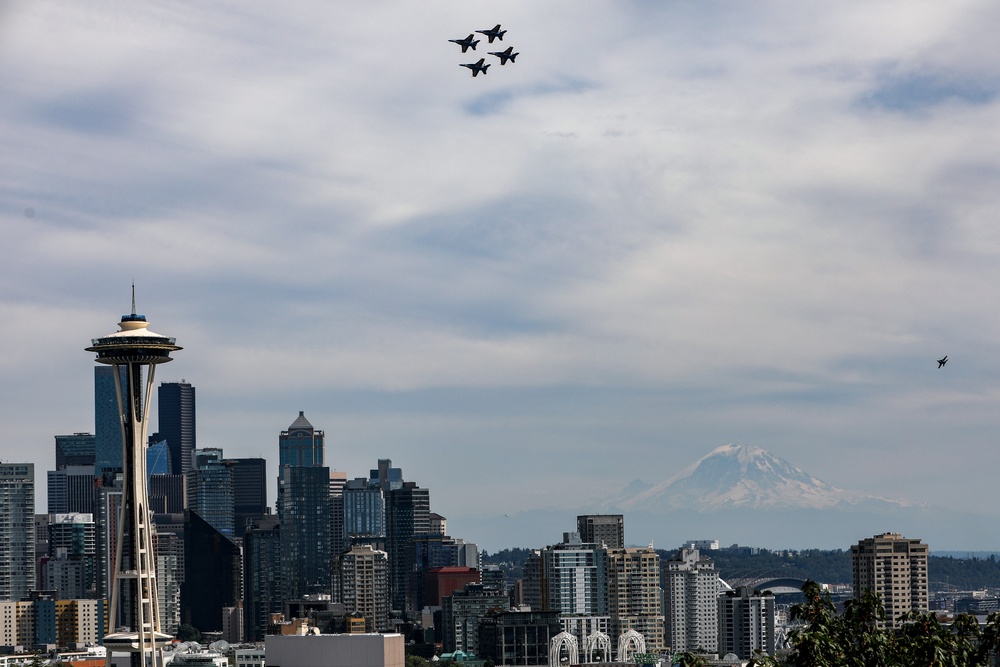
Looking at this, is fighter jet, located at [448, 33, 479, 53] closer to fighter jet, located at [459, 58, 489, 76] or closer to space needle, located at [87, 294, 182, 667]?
fighter jet, located at [459, 58, 489, 76]

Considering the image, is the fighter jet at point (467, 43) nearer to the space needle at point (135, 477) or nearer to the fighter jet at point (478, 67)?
the fighter jet at point (478, 67)

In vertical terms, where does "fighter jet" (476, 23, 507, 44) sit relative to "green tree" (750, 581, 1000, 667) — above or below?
above

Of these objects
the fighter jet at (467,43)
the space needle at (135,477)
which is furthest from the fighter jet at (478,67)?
the space needle at (135,477)

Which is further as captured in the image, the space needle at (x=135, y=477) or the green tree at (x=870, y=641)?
the space needle at (x=135, y=477)

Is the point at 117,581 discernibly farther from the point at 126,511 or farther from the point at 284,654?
the point at 284,654

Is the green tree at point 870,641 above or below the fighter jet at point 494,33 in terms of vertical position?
below

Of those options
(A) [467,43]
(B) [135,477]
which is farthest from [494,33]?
(B) [135,477]

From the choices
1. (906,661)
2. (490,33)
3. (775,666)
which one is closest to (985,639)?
(906,661)

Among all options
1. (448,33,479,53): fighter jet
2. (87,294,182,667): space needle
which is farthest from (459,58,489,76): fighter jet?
(87,294,182,667): space needle

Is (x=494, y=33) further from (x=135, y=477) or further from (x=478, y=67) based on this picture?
(x=135, y=477)
